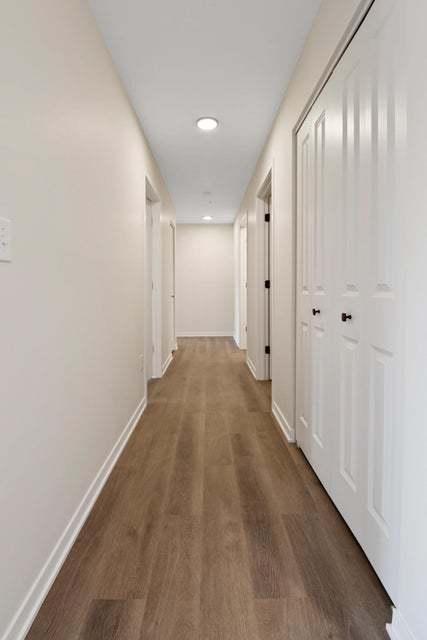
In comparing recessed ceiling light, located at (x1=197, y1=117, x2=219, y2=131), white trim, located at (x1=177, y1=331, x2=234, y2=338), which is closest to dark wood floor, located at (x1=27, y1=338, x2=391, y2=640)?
recessed ceiling light, located at (x1=197, y1=117, x2=219, y2=131)

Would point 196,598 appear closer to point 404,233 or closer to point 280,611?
point 280,611

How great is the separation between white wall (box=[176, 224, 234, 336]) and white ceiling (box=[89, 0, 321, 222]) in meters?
3.99

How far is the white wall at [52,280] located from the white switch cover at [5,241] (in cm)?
2

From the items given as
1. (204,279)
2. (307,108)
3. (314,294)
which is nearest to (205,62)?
(307,108)

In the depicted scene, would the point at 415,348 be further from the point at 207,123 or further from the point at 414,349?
the point at 207,123

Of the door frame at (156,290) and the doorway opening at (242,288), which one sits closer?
the door frame at (156,290)

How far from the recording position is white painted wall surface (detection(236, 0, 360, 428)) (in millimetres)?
1689

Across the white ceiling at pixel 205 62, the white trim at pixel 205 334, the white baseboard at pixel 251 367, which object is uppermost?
→ the white ceiling at pixel 205 62

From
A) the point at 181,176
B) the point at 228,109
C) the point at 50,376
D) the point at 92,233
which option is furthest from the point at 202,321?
the point at 50,376

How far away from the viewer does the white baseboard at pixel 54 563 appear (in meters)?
1.07

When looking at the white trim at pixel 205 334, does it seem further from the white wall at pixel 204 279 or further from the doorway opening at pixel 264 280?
the doorway opening at pixel 264 280

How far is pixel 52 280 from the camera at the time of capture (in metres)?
1.34

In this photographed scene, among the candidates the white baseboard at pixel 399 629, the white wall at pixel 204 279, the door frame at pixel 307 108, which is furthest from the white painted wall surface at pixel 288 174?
the white wall at pixel 204 279

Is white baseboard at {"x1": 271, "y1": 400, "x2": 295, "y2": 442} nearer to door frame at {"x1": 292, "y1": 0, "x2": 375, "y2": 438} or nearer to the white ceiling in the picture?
door frame at {"x1": 292, "y1": 0, "x2": 375, "y2": 438}
